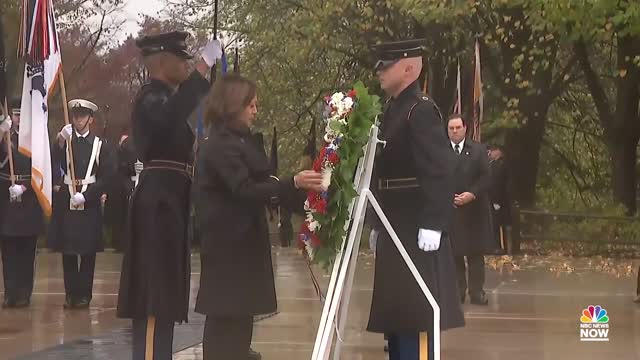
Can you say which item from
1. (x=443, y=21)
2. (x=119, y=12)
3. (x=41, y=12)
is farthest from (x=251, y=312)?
(x=119, y=12)

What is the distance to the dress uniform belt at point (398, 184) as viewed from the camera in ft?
21.7

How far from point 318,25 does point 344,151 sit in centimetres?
1844

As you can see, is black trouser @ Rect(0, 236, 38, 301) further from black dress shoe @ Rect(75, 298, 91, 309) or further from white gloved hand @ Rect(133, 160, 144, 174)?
white gloved hand @ Rect(133, 160, 144, 174)

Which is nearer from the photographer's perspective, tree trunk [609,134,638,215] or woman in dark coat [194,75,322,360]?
woman in dark coat [194,75,322,360]

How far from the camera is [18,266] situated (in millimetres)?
12211

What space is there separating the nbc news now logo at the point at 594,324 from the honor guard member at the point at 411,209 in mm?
3957

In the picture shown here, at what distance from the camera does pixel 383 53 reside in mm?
6770

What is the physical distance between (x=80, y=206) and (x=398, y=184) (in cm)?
624

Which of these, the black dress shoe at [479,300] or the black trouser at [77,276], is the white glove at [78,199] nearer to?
the black trouser at [77,276]

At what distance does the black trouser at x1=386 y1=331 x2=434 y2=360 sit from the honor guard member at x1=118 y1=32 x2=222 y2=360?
47.1 inches

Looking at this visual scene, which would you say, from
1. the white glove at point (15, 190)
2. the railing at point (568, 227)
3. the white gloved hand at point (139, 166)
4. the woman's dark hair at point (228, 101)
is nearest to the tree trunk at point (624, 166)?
the railing at point (568, 227)

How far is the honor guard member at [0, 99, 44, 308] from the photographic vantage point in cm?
1216

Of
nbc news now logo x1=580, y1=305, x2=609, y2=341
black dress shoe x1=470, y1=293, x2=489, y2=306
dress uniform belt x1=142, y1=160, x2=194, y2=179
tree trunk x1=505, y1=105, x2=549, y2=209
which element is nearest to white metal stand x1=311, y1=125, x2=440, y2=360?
dress uniform belt x1=142, y1=160, x2=194, y2=179

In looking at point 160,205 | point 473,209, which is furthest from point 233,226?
point 473,209
